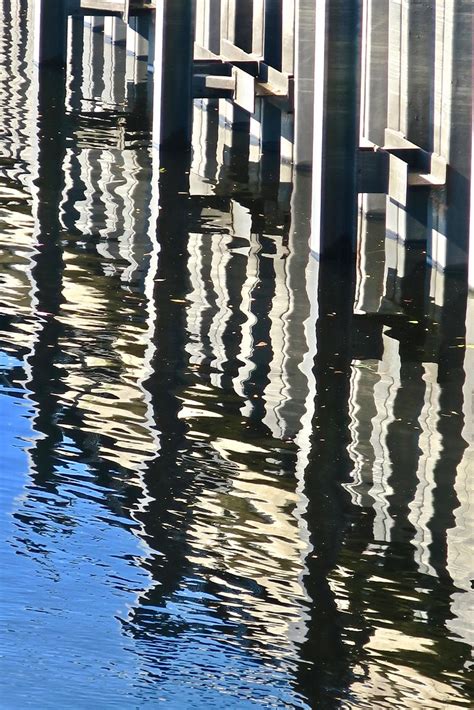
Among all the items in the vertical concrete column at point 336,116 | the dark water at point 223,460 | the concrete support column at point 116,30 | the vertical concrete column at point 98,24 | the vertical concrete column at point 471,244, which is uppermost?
the vertical concrete column at point 98,24

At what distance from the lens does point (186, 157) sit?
73.9 ft

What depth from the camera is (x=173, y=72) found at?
→ 72.5 feet

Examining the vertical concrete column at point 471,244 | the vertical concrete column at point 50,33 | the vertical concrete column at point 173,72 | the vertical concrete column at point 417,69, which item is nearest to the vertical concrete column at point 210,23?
the vertical concrete column at point 173,72

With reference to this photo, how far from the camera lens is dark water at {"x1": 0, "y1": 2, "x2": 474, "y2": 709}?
9031 mm

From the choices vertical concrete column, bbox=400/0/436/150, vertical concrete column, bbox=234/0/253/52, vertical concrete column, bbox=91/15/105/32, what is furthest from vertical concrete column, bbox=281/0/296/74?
vertical concrete column, bbox=91/15/105/32

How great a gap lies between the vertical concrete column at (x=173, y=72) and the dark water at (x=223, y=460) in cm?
229

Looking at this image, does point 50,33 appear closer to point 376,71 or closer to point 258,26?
point 258,26

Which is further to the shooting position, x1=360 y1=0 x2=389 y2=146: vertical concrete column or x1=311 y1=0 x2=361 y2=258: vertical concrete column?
x1=360 y1=0 x2=389 y2=146: vertical concrete column

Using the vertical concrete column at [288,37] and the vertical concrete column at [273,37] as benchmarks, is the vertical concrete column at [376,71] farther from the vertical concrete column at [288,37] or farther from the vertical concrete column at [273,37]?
the vertical concrete column at [273,37]

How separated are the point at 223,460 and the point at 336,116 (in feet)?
19.6

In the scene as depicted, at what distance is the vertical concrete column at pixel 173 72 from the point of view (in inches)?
861

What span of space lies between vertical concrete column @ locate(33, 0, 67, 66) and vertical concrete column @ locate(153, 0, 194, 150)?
19.4 ft

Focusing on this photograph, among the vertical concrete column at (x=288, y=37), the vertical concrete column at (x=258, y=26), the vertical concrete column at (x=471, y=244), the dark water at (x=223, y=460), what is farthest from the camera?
the vertical concrete column at (x=258, y=26)

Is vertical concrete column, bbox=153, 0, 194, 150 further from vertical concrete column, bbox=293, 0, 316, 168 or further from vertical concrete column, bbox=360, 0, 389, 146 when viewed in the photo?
vertical concrete column, bbox=360, 0, 389, 146
